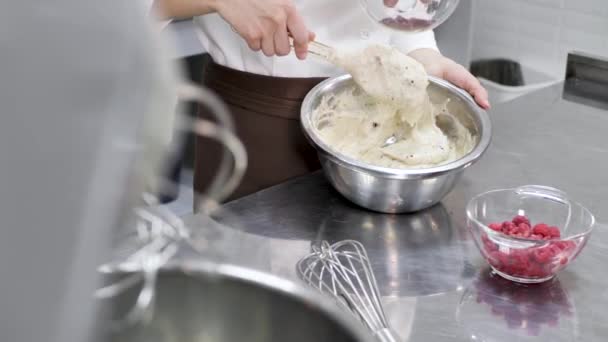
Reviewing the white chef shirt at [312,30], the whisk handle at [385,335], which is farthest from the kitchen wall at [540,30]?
the whisk handle at [385,335]

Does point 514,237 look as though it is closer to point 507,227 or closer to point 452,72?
point 507,227

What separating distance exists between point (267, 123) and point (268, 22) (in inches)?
9.0

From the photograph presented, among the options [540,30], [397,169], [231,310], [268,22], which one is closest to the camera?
[231,310]

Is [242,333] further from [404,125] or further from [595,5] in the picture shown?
[595,5]

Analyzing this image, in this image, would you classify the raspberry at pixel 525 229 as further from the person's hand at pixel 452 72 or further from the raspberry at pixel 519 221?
the person's hand at pixel 452 72

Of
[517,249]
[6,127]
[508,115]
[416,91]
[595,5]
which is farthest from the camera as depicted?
[595,5]

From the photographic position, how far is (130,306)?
2.40ft

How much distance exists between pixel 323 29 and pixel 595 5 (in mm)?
919

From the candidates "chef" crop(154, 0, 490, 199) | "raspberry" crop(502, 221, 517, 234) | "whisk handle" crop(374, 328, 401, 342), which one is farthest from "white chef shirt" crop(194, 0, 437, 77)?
"whisk handle" crop(374, 328, 401, 342)

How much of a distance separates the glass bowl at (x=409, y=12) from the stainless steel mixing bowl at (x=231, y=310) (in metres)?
0.55

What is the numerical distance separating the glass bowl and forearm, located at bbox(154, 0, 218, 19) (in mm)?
213

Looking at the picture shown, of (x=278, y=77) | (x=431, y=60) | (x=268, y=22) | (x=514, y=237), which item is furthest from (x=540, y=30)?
(x=514, y=237)

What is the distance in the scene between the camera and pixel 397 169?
108 centimetres

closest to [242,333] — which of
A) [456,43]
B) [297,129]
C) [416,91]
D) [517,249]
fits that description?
[517,249]
